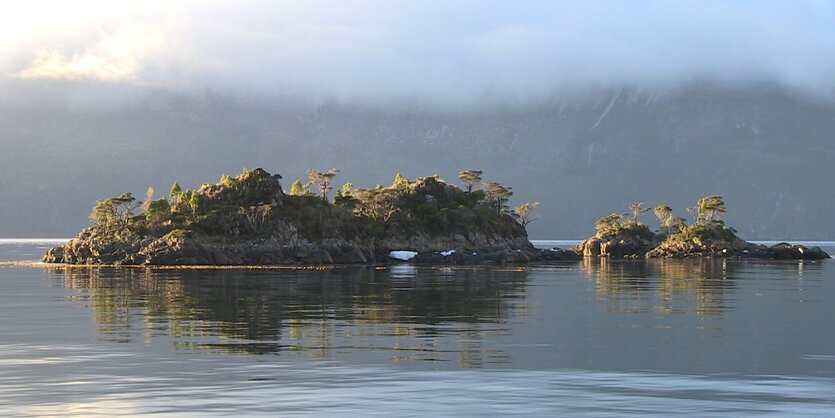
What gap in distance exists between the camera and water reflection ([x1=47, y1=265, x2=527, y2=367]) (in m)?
44.9

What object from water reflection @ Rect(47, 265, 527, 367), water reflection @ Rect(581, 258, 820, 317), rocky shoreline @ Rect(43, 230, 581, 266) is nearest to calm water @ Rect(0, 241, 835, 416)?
water reflection @ Rect(47, 265, 527, 367)

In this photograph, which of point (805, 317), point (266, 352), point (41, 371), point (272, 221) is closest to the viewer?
point (41, 371)

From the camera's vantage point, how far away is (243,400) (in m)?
30.9

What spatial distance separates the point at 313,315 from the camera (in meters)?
61.3

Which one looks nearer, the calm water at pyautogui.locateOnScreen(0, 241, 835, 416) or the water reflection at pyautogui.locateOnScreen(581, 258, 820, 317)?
the calm water at pyautogui.locateOnScreen(0, 241, 835, 416)

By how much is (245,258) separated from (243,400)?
149 meters

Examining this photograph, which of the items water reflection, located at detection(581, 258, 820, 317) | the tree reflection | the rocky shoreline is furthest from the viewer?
the rocky shoreline

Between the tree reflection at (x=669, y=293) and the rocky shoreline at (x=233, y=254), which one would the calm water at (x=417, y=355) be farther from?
the rocky shoreline at (x=233, y=254)

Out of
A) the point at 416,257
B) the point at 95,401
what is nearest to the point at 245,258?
the point at 416,257

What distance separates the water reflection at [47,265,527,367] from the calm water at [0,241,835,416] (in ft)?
0.50

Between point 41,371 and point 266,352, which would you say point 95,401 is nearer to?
point 41,371

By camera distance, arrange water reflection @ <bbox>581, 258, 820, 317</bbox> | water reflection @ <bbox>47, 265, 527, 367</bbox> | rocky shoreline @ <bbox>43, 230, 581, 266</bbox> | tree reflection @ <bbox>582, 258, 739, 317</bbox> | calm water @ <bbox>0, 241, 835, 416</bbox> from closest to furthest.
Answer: calm water @ <bbox>0, 241, 835, 416</bbox> → water reflection @ <bbox>47, 265, 527, 367</bbox> → water reflection @ <bbox>581, 258, 820, 317</bbox> → tree reflection @ <bbox>582, 258, 739, 317</bbox> → rocky shoreline @ <bbox>43, 230, 581, 266</bbox>

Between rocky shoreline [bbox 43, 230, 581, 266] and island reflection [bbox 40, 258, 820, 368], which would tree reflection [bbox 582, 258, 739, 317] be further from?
rocky shoreline [bbox 43, 230, 581, 266]

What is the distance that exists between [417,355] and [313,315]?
20830 millimetres
